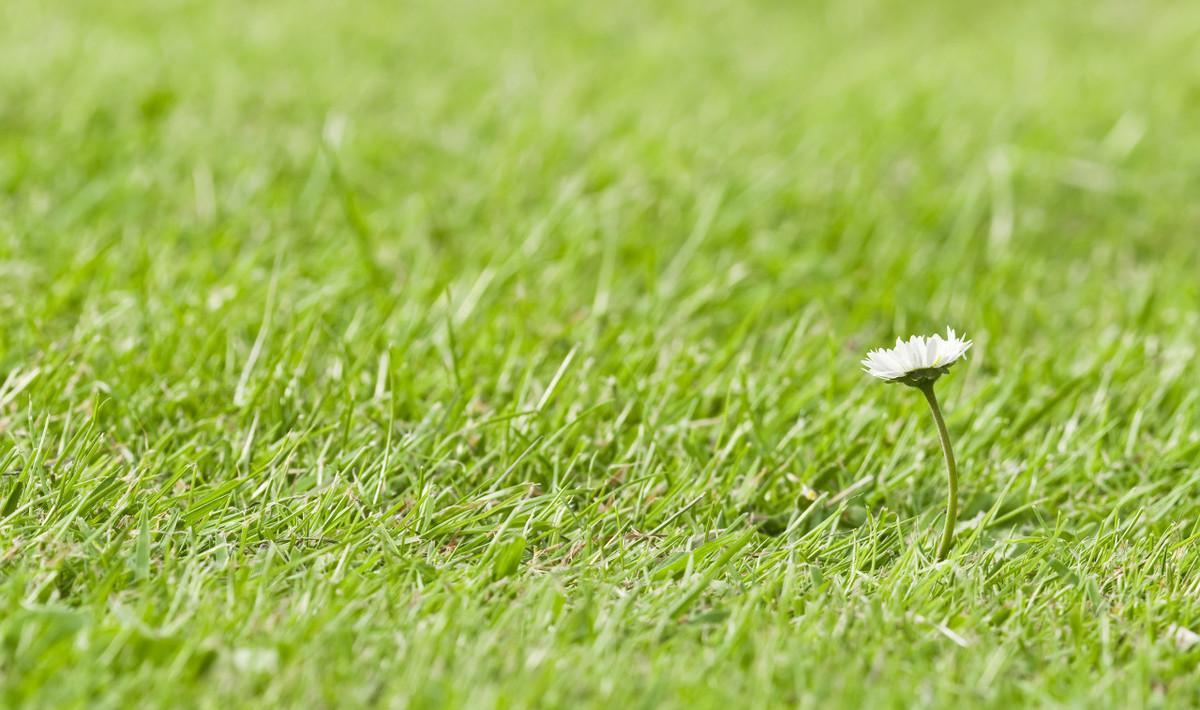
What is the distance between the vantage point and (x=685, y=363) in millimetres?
2668

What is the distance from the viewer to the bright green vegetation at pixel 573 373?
5.73 feet

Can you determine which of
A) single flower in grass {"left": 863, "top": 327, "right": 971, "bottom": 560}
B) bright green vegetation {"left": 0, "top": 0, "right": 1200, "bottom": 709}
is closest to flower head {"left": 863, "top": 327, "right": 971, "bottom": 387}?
single flower in grass {"left": 863, "top": 327, "right": 971, "bottom": 560}

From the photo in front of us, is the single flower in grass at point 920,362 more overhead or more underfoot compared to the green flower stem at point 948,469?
more overhead

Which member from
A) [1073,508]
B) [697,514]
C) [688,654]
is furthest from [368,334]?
[1073,508]

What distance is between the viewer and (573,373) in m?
2.53

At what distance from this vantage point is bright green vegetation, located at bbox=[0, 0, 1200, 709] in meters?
1.75

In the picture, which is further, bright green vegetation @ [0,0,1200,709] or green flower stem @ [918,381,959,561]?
green flower stem @ [918,381,959,561]

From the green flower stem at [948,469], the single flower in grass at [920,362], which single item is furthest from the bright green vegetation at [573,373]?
the single flower in grass at [920,362]

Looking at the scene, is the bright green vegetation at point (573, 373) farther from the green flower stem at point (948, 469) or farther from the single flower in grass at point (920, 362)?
the single flower in grass at point (920, 362)

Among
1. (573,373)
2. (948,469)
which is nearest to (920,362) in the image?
(948,469)

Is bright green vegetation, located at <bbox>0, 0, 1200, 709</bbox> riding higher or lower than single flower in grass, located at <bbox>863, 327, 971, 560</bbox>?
lower

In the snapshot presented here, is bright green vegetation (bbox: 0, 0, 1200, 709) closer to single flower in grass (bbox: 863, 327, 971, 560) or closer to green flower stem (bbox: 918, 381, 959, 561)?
green flower stem (bbox: 918, 381, 959, 561)

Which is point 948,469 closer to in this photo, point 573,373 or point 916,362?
point 916,362

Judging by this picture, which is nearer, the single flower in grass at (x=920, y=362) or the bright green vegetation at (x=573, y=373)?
the bright green vegetation at (x=573, y=373)
